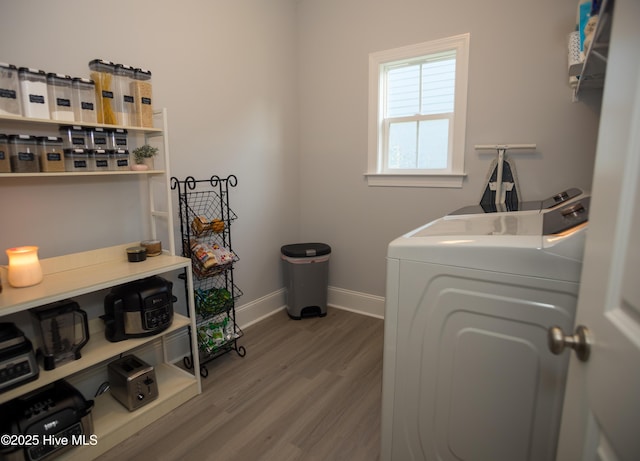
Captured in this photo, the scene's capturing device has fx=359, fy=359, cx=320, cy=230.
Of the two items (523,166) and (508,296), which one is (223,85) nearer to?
(523,166)

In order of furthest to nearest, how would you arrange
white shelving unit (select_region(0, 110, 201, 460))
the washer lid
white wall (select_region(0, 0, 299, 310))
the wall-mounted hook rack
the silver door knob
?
the wall-mounted hook rack → white wall (select_region(0, 0, 299, 310)) → white shelving unit (select_region(0, 110, 201, 460)) → the washer lid → the silver door knob

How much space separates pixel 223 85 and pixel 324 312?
201 cm

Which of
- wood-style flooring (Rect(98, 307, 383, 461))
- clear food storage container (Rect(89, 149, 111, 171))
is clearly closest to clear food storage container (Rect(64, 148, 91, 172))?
clear food storage container (Rect(89, 149, 111, 171))

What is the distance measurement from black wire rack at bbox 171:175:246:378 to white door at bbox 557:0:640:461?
6.47ft

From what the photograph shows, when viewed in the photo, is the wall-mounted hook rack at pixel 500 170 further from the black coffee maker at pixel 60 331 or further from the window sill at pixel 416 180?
the black coffee maker at pixel 60 331

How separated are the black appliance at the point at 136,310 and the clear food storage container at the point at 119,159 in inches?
23.7

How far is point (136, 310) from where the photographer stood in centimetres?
180

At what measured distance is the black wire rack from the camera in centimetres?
228

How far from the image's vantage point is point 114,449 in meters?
1.68

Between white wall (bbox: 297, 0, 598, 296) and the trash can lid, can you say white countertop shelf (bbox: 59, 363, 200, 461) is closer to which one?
the trash can lid

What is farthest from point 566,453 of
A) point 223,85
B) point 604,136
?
point 223,85

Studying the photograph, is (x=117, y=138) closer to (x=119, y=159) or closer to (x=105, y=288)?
(x=119, y=159)

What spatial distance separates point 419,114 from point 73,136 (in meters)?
2.32

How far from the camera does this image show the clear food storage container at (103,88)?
175cm
